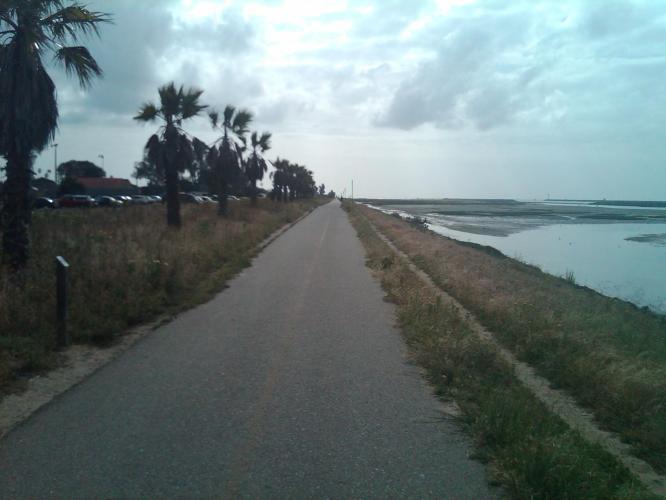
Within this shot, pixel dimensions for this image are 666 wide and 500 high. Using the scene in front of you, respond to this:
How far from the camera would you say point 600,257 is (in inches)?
1262

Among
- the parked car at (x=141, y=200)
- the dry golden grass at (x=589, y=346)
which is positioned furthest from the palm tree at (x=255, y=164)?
the dry golden grass at (x=589, y=346)

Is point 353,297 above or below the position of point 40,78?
below

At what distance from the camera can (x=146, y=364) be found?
27.8 feet

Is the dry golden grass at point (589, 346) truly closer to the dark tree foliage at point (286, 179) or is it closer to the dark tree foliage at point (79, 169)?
the dark tree foliage at point (286, 179)

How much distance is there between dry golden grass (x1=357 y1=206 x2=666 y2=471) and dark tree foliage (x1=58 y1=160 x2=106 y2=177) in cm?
10798

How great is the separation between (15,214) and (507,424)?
34.4 feet

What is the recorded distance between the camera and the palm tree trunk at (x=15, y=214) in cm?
1295

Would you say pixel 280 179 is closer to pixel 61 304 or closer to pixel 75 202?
pixel 75 202

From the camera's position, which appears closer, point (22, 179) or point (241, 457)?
point (241, 457)

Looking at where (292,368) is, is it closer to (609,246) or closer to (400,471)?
(400,471)

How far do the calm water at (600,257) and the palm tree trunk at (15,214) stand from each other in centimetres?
1528

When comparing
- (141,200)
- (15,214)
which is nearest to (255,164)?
(141,200)

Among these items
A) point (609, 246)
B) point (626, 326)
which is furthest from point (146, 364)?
point (609, 246)

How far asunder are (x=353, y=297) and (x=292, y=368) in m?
6.08
